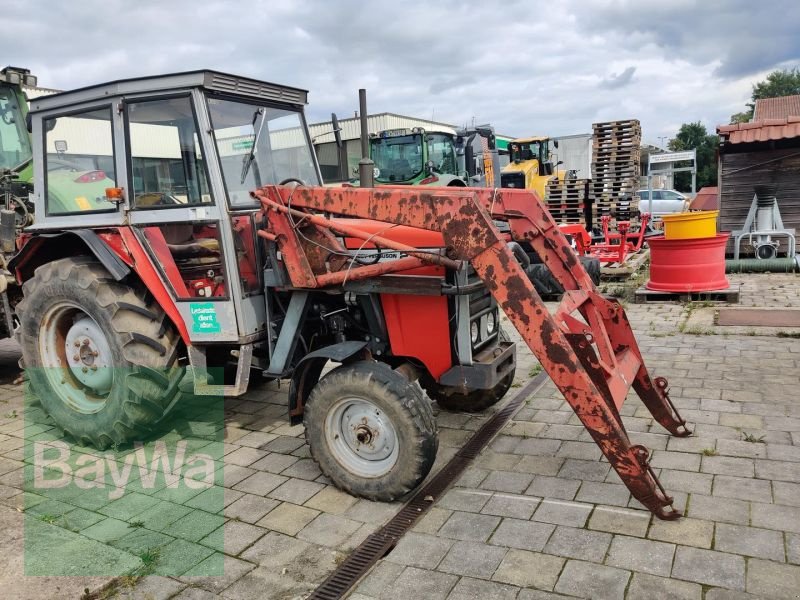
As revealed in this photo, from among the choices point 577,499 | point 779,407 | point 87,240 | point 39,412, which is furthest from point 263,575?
point 779,407

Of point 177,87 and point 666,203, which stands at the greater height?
point 177,87

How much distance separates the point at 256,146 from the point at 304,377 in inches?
65.8

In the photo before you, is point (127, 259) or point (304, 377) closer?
point (304, 377)

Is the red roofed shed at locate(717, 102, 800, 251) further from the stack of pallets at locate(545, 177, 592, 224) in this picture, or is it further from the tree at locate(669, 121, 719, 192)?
the tree at locate(669, 121, 719, 192)

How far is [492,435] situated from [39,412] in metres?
3.81

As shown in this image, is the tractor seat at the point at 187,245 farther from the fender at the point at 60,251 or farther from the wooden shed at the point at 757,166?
the wooden shed at the point at 757,166

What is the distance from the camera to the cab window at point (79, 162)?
429cm

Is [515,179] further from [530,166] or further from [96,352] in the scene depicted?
[96,352]

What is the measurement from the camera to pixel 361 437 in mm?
3586

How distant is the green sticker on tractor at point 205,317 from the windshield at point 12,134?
3429 millimetres

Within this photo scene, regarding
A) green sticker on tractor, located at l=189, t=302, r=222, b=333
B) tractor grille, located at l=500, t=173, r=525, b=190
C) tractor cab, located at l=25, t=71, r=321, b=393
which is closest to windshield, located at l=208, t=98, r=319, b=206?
tractor cab, located at l=25, t=71, r=321, b=393

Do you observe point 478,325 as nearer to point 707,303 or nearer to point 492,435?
point 492,435

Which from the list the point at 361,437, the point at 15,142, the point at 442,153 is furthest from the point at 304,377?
the point at 442,153

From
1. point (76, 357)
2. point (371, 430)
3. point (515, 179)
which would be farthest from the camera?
point (515, 179)
